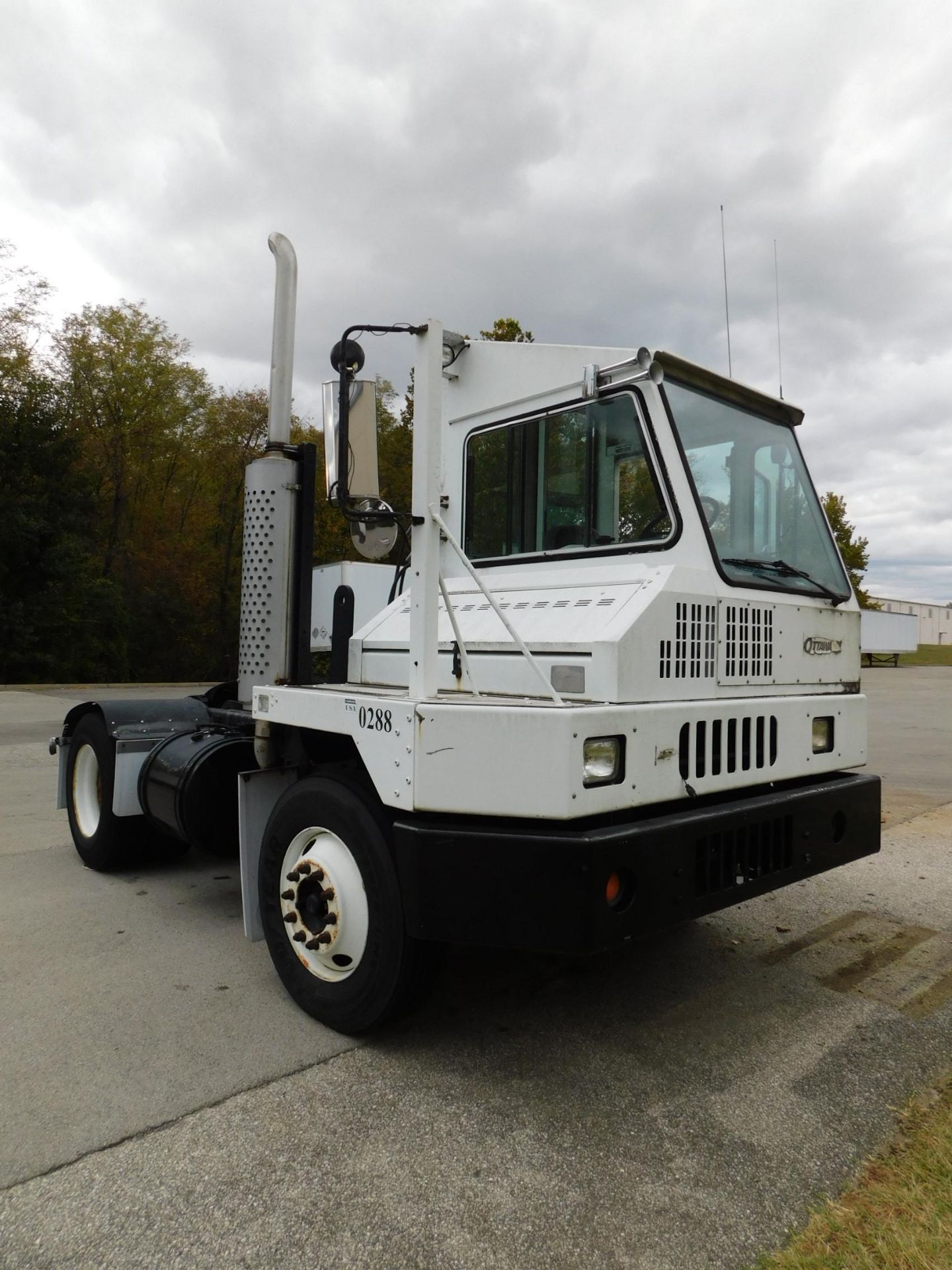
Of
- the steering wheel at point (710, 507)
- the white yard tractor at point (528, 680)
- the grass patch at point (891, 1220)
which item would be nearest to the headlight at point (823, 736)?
the white yard tractor at point (528, 680)

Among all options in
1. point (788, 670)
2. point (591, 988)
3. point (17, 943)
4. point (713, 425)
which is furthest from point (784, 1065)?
point (17, 943)

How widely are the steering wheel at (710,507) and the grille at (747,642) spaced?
36 cm

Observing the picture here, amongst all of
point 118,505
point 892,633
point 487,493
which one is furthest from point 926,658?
point 487,493

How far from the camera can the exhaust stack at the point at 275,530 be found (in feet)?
13.6

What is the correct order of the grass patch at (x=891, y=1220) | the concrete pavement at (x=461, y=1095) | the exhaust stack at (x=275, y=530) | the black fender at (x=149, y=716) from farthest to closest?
the black fender at (x=149, y=716) < the exhaust stack at (x=275, y=530) < the concrete pavement at (x=461, y=1095) < the grass patch at (x=891, y=1220)

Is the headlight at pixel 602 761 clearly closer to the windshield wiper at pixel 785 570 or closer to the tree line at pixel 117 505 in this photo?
the windshield wiper at pixel 785 570

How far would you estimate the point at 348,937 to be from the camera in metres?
3.07

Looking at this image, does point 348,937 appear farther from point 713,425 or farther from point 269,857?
point 713,425

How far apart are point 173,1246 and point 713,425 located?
10.6 ft

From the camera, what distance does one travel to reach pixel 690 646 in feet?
10.2

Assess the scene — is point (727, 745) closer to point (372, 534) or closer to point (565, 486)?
point (565, 486)

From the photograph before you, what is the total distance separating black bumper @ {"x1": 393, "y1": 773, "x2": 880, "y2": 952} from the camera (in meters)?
2.59

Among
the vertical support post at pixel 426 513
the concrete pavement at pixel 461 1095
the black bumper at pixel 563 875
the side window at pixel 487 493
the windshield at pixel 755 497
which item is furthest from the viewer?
the side window at pixel 487 493

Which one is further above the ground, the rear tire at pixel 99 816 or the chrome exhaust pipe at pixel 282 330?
→ the chrome exhaust pipe at pixel 282 330
